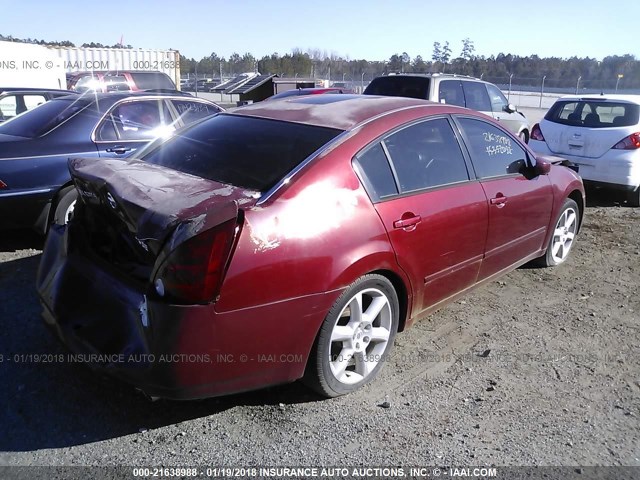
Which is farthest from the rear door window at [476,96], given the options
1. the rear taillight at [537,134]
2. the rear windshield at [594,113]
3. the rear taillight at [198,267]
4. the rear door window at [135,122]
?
the rear taillight at [198,267]

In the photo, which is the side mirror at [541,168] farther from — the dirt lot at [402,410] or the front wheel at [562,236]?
the dirt lot at [402,410]

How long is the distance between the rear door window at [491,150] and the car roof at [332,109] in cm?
18

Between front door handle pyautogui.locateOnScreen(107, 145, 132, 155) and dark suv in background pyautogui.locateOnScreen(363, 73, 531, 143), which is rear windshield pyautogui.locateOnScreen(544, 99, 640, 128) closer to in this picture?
dark suv in background pyautogui.locateOnScreen(363, 73, 531, 143)

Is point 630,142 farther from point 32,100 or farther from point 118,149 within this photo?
point 32,100

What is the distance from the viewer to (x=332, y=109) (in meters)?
3.53

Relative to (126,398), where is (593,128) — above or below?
above

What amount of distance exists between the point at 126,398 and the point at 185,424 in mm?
401

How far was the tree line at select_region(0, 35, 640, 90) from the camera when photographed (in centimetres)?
3806

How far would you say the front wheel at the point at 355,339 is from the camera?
278cm

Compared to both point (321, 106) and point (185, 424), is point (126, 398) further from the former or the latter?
point (321, 106)

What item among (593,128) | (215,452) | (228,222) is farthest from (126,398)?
(593,128)

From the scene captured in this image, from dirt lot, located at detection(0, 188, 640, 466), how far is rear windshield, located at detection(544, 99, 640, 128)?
4.75m

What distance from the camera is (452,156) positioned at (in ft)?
12.1

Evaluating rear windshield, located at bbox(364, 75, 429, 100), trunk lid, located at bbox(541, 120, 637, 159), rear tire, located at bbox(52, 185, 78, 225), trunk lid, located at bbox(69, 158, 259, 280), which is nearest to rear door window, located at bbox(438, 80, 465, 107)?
rear windshield, located at bbox(364, 75, 429, 100)
